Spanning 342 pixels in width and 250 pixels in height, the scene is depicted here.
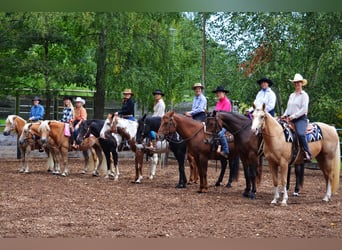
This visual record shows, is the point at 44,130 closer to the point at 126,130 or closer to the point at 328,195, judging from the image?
the point at 126,130

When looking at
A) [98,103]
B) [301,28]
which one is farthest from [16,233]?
[98,103]

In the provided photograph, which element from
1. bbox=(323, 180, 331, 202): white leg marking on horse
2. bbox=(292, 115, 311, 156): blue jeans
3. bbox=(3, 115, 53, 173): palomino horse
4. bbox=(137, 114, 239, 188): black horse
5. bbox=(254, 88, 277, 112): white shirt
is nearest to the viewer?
bbox=(292, 115, 311, 156): blue jeans

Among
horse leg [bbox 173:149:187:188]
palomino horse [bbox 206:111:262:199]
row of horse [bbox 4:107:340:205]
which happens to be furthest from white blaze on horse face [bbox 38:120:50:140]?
palomino horse [bbox 206:111:262:199]

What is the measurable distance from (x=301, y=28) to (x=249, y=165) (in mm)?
6323

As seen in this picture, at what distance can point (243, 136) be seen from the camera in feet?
35.0

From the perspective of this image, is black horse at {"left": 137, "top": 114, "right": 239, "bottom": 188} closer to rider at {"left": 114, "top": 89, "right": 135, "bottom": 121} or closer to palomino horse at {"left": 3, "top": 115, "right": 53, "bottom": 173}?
rider at {"left": 114, "top": 89, "right": 135, "bottom": 121}

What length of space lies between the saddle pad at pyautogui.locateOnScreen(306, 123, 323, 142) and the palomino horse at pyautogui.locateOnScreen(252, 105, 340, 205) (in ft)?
0.19

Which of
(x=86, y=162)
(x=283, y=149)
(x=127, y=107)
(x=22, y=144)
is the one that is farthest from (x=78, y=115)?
(x=283, y=149)

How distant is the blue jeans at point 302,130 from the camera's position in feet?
32.9

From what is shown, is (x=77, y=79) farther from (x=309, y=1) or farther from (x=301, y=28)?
(x=309, y=1)

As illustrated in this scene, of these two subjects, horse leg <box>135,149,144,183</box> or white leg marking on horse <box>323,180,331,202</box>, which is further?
horse leg <box>135,149,144,183</box>

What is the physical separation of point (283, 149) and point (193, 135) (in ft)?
7.14

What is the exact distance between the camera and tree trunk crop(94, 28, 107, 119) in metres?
18.9

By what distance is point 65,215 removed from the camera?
840 cm
